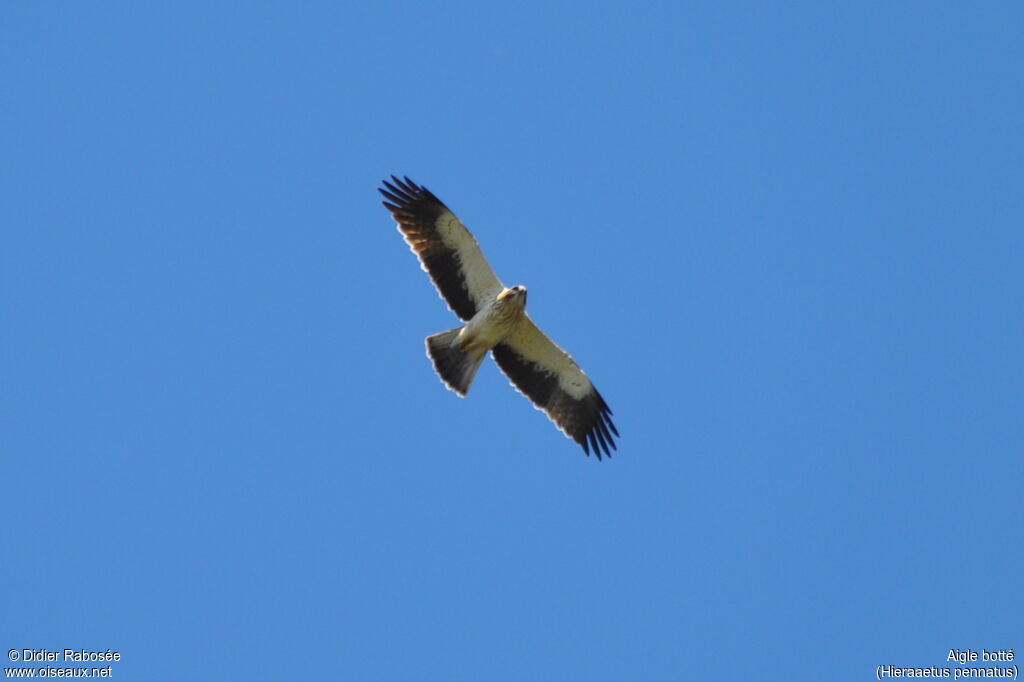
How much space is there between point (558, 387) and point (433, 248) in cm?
231

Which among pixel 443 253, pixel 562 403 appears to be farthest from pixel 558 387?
pixel 443 253

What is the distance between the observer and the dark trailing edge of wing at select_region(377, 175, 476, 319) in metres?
13.1

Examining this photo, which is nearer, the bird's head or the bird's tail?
the bird's head

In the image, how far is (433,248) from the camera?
1310 centimetres

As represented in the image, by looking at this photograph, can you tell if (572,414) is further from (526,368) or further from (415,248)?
(415,248)

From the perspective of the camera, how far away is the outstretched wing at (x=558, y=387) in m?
13.5

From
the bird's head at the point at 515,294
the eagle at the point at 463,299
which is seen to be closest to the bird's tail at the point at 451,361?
the eagle at the point at 463,299

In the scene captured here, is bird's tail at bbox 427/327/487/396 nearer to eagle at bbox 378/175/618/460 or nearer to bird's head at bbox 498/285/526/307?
eagle at bbox 378/175/618/460

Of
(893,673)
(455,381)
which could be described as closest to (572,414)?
(455,381)

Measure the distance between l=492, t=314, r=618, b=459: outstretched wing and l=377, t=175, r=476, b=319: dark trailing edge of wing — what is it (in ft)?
2.47

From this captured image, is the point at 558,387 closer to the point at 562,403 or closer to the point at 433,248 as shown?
the point at 562,403

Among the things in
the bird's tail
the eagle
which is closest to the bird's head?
the eagle

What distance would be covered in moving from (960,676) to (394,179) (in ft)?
26.5

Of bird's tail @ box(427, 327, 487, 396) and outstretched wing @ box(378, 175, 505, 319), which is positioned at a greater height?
outstretched wing @ box(378, 175, 505, 319)
